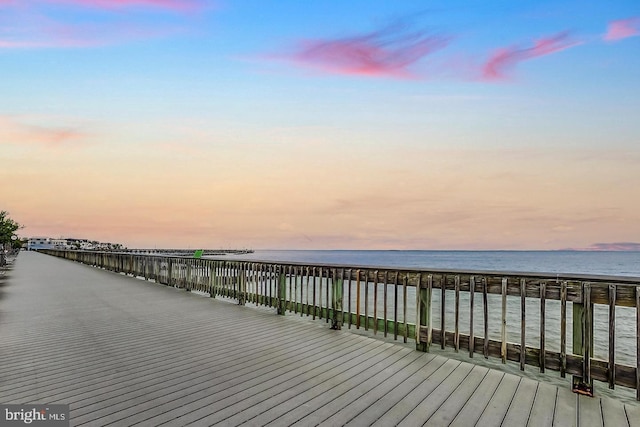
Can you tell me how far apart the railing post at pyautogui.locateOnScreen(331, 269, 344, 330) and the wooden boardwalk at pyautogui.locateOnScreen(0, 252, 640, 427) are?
0.25 metres

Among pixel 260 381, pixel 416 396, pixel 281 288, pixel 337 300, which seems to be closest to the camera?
pixel 416 396

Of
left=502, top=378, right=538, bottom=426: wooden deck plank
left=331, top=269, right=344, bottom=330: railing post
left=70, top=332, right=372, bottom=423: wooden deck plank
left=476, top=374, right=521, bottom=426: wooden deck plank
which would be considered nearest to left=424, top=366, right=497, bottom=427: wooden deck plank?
left=476, top=374, right=521, bottom=426: wooden deck plank

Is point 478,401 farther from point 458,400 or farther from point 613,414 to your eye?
point 613,414

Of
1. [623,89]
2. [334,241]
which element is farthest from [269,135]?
[334,241]

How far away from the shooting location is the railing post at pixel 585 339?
3.66 meters

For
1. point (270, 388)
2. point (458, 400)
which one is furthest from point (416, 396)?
point (270, 388)

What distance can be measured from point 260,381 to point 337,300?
9.55ft

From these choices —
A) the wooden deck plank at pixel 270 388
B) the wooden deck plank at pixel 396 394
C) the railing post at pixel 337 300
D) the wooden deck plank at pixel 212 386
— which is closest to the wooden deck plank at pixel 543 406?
the wooden deck plank at pixel 396 394

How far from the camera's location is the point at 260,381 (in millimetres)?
3939

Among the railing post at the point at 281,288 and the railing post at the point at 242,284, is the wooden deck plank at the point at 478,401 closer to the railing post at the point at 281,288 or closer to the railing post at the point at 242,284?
the railing post at the point at 281,288

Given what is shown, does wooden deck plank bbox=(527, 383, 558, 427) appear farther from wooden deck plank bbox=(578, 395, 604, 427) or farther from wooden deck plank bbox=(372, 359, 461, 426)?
wooden deck plank bbox=(372, 359, 461, 426)

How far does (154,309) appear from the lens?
29.1 feet

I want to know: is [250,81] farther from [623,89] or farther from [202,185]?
[202,185]

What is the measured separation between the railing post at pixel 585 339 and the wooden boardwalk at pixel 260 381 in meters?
0.16
